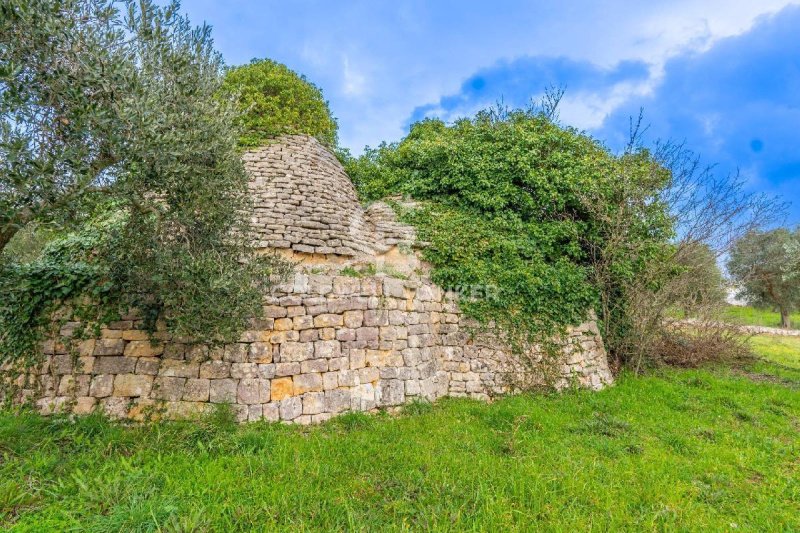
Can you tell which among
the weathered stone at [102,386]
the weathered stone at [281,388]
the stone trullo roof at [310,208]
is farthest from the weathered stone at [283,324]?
the weathered stone at [102,386]

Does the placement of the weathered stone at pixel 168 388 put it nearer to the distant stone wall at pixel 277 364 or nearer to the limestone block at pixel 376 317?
the distant stone wall at pixel 277 364

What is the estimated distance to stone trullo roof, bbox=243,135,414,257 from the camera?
27.3ft

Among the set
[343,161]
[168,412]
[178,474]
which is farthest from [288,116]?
[178,474]

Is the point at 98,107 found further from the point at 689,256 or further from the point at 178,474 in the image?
the point at 689,256

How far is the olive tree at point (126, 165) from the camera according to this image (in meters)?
3.62

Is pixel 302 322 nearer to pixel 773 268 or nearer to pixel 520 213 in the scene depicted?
pixel 520 213

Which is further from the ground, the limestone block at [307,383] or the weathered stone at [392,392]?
the limestone block at [307,383]

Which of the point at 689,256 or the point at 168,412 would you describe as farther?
the point at 689,256

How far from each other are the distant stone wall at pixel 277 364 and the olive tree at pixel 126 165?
58cm

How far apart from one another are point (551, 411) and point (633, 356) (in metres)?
4.67

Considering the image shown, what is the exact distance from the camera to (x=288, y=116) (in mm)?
11547

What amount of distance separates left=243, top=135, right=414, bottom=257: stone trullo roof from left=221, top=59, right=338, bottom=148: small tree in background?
1.18 metres

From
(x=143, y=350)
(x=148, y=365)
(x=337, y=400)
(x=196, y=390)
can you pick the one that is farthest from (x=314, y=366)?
(x=143, y=350)

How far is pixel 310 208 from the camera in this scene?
893 cm
